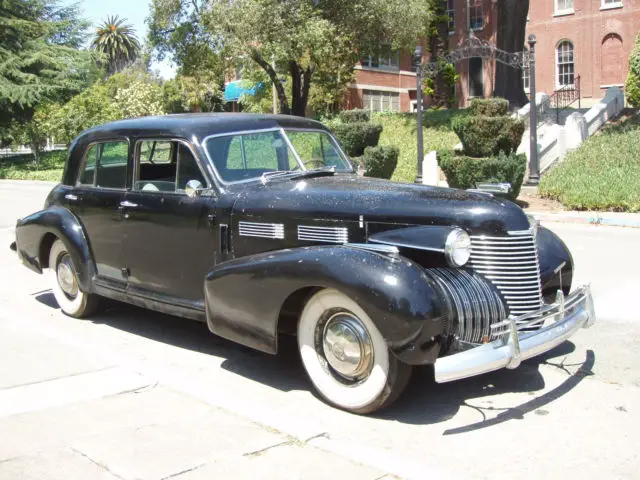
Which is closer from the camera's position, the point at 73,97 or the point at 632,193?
the point at 632,193

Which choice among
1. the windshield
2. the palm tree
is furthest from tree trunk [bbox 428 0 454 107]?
the palm tree

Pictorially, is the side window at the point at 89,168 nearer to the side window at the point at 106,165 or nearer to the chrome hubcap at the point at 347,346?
the side window at the point at 106,165

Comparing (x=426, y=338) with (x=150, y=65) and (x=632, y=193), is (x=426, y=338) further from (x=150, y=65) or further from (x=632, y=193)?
(x=150, y=65)

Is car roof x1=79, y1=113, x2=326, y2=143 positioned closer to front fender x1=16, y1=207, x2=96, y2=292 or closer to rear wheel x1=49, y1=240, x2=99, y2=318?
front fender x1=16, y1=207, x2=96, y2=292

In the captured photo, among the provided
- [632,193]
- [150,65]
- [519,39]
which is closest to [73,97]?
[150,65]

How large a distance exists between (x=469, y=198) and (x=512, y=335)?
105 centimetres

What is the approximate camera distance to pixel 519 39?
27359 millimetres

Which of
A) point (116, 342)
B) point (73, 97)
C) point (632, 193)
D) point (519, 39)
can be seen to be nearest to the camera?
point (116, 342)

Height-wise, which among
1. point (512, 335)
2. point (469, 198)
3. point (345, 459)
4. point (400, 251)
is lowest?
point (345, 459)

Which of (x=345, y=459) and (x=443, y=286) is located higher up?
(x=443, y=286)

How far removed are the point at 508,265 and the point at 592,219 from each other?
428 inches

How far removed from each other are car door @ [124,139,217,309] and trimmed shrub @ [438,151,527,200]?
1096 cm

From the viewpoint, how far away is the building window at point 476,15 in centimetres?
4216

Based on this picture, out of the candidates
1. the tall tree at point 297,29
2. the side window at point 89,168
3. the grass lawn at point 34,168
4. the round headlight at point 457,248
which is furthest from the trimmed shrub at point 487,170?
the grass lawn at point 34,168
